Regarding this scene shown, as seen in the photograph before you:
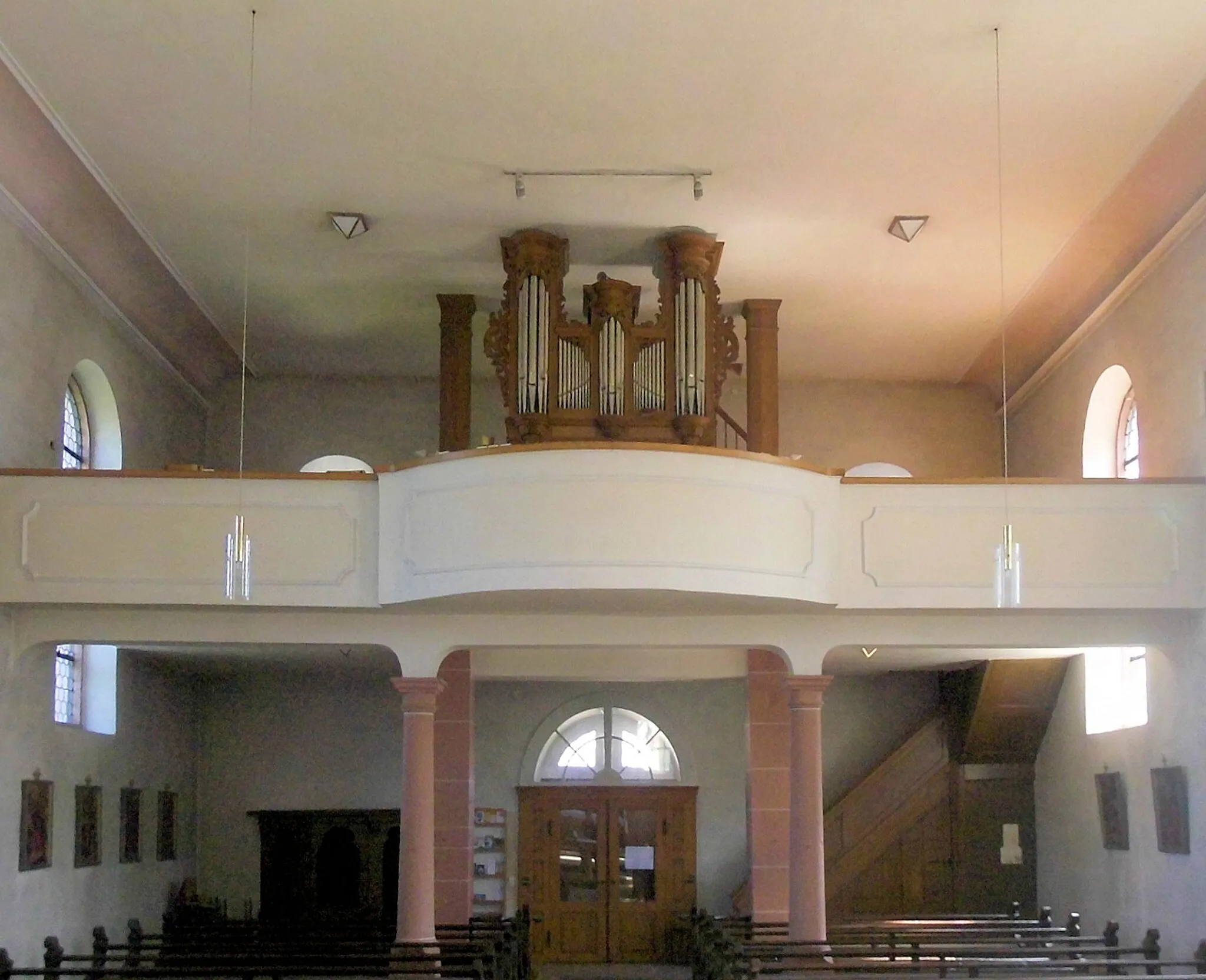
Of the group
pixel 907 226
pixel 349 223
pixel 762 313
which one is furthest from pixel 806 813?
pixel 349 223

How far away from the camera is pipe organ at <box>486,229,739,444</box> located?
1394 cm

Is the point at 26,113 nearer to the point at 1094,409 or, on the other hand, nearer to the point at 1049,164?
Answer: the point at 1049,164

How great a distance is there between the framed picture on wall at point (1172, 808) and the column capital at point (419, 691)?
251 inches

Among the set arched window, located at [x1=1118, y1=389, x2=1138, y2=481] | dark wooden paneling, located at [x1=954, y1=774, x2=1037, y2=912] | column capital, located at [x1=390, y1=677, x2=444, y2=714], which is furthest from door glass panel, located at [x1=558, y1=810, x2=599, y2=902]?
arched window, located at [x1=1118, y1=389, x2=1138, y2=481]

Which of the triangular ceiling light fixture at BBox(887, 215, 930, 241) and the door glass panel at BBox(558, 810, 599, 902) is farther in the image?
the door glass panel at BBox(558, 810, 599, 902)

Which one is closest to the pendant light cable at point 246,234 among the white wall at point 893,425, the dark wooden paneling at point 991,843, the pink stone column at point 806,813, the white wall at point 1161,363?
the pink stone column at point 806,813

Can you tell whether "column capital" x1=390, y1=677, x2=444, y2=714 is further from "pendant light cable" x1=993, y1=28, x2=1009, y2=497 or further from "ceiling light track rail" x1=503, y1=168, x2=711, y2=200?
"pendant light cable" x1=993, y1=28, x2=1009, y2=497

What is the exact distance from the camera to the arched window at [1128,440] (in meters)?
15.1

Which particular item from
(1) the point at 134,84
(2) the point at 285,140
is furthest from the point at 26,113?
(2) the point at 285,140

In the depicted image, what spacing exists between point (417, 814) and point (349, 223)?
17.2 feet

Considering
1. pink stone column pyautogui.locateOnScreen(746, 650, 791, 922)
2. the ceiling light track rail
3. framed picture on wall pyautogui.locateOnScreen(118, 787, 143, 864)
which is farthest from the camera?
framed picture on wall pyautogui.locateOnScreen(118, 787, 143, 864)

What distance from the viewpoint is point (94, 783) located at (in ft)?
48.7

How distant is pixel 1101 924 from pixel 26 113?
1243 cm

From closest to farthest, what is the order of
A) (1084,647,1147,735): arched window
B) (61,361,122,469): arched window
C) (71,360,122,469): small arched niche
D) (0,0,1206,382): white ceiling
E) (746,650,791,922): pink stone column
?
(0,0,1206,382): white ceiling < (61,361,122,469): arched window < (1084,647,1147,735): arched window < (71,360,122,469): small arched niche < (746,650,791,922): pink stone column
